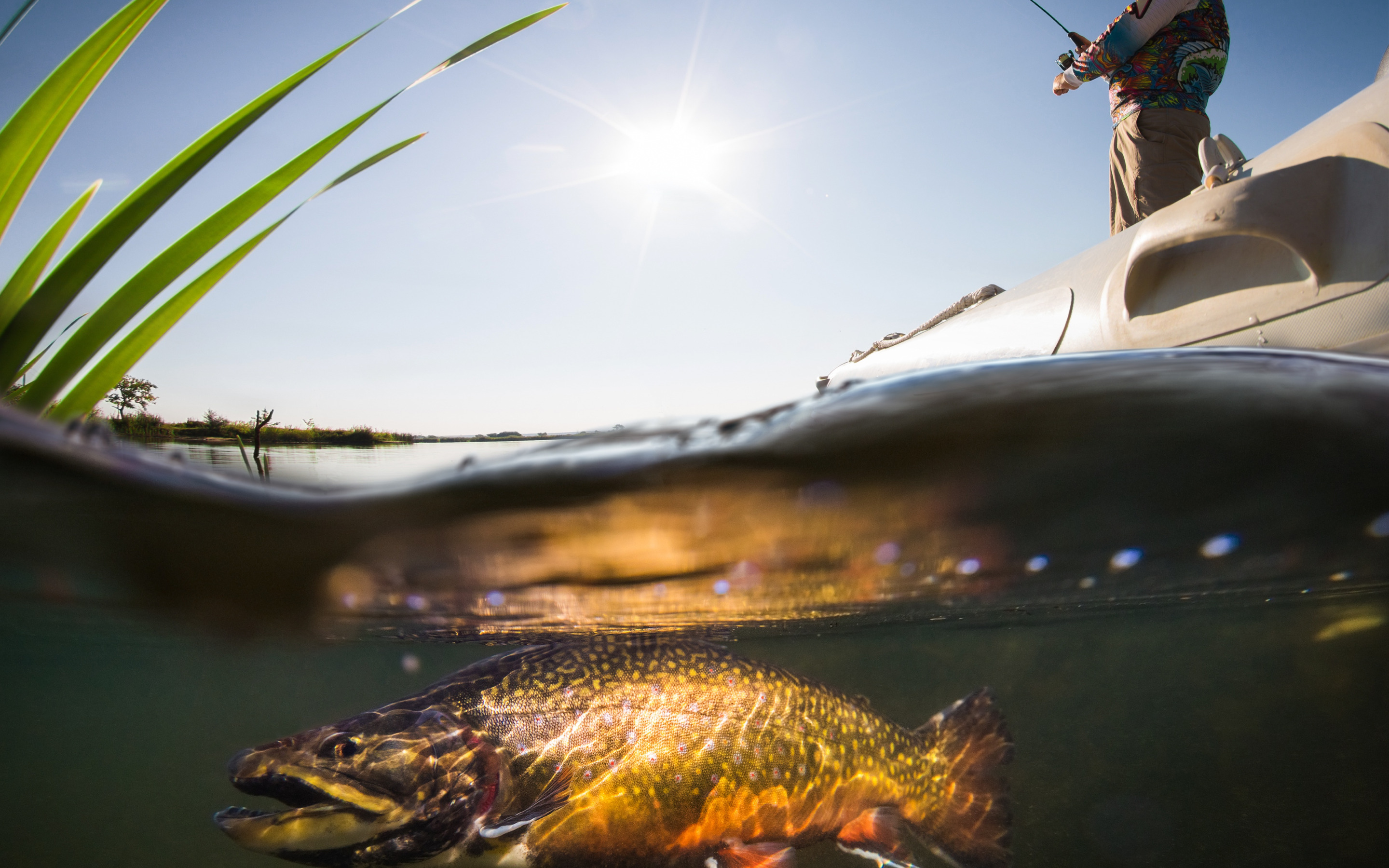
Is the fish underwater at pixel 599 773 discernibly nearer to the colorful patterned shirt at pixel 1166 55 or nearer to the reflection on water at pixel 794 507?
the reflection on water at pixel 794 507

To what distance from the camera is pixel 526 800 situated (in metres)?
1.80

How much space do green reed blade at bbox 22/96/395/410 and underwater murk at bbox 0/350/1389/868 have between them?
275 millimetres

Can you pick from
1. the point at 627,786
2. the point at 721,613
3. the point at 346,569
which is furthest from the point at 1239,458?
the point at 346,569

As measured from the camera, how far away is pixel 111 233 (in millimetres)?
1791

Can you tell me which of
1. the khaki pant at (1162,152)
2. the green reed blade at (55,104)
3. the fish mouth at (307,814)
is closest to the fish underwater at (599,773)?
the fish mouth at (307,814)

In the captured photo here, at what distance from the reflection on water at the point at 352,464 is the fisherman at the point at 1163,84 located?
5.16m

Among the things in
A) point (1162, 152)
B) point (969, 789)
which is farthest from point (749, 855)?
point (1162, 152)

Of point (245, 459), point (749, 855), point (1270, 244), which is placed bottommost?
point (749, 855)

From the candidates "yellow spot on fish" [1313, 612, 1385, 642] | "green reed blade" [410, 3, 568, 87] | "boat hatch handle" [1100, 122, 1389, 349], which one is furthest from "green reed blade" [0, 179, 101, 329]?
"yellow spot on fish" [1313, 612, 1385, 642]

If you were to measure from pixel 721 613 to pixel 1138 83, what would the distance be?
5088mm

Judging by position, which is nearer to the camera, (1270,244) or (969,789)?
(969,789)

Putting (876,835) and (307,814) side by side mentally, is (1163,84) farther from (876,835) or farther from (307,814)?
(307,814)

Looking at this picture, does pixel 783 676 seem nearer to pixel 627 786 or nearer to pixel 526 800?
pixel 627 786

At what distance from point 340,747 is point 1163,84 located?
641 cm
